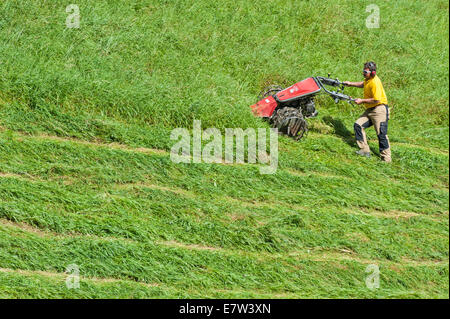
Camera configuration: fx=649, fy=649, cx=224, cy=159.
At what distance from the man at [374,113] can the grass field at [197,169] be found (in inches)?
9.3

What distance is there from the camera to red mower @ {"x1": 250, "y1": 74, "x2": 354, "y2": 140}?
10914mm

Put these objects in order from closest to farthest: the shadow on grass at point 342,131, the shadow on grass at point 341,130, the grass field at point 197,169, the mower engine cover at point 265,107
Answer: the grass field at point 197,169 < the mower engine cover at point 265,107 < the shadow on grass at point 342,131 < the shadow on grass at point 341,130

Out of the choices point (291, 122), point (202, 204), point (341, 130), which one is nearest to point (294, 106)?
point (291, 122)

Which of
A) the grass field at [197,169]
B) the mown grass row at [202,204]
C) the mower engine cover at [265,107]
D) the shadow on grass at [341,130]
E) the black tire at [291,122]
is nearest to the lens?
the grass field at [197,169]

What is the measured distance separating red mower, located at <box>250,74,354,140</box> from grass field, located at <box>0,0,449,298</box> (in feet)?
0.81

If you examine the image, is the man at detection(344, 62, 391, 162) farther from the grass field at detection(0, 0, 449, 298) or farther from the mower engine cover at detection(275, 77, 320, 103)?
the mower engine cover at detection(275, 77, 320, 103)

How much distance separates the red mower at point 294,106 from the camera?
35.8 ft

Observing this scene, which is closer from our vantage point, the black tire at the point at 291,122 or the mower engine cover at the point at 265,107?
the black tire at the point at 291,122

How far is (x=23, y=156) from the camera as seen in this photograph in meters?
9.23

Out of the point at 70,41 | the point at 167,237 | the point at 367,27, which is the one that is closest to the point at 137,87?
the point at 70,41

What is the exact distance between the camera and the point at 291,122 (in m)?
10.9

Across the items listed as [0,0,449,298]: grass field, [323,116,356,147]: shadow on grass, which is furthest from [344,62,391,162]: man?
[323,116,356,147]: shadow on grass

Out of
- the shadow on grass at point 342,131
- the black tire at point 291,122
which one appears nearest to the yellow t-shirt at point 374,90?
the shadow on grass at point 342,131

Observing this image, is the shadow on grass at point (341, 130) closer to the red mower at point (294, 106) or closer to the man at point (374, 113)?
the man at point (374, 113)
